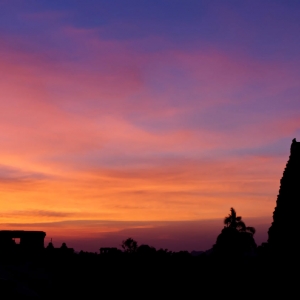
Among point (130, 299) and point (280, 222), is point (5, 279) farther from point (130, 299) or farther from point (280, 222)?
point (280, 222)

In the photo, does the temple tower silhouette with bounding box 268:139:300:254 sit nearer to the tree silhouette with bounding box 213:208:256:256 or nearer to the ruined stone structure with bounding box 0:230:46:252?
the ruined stone structure with bounding box 0:230:46:252

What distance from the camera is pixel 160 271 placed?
3509cm

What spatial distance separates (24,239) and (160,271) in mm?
12029

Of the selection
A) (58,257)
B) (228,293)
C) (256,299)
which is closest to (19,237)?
(58,257)

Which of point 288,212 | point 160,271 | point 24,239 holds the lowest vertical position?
point 160,271

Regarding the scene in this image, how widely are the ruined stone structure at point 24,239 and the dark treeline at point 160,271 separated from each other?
0.26 feet

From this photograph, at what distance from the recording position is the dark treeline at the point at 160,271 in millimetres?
26594

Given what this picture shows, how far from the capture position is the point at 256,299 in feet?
93.2

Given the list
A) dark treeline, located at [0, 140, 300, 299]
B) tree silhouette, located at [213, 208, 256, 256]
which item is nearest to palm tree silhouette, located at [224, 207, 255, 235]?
tree silhouette, located at [213, 208, 256, 256]

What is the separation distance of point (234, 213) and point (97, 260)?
42.6 meters

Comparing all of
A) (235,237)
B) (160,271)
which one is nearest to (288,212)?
(160,271)

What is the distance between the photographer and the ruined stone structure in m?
37.9

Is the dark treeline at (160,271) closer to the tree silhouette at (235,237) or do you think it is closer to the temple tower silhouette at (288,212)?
the temple tower silhouette at (288,212)

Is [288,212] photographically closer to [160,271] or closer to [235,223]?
[160,271]
